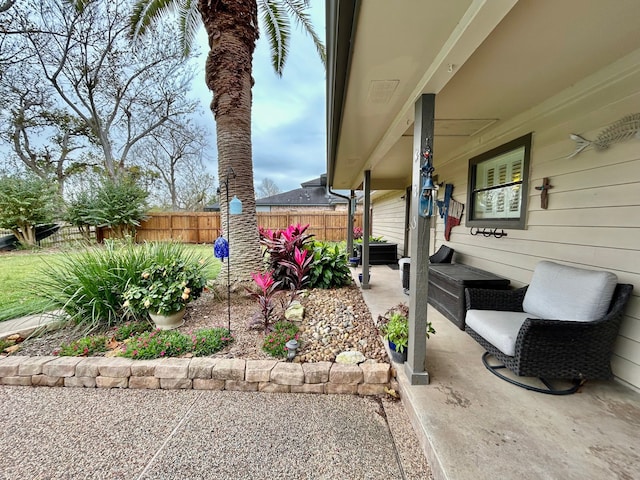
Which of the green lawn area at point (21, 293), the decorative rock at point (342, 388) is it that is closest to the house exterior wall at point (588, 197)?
the decorative rock at point (342, 388)

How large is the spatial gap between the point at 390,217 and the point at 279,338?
22.8ft

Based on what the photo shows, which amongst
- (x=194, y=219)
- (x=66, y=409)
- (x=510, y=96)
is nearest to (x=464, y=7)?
(x=510, y=96)

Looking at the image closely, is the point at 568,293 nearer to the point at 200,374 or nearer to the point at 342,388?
the point at 342,388

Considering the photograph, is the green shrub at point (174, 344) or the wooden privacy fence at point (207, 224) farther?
the wooden privacy fence at point (207, 224)

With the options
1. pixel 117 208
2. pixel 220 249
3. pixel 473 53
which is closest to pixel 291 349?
pixel 220 249

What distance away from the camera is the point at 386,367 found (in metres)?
2.13

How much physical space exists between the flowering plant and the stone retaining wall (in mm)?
645

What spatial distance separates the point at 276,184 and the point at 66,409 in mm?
29527

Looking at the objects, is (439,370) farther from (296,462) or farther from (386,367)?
(296,462)

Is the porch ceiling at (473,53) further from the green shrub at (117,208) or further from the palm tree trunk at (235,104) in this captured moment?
the green shrub at (117,208)

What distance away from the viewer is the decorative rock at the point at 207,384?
7.14ft

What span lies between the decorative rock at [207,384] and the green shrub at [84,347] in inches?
43.4

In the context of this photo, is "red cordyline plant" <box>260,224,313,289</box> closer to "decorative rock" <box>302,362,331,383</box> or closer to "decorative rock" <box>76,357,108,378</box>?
"decorative rock" <box>302,362,331,383</box>

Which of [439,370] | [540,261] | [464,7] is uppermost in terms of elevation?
[464,7]
